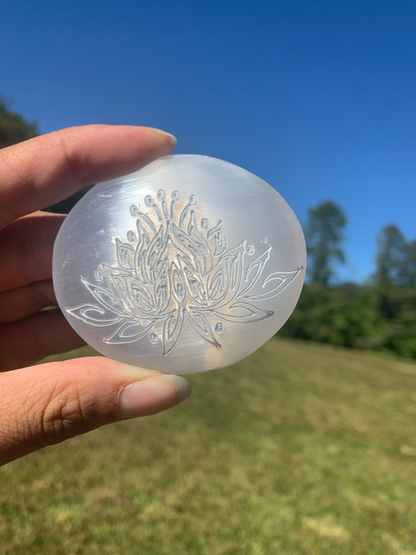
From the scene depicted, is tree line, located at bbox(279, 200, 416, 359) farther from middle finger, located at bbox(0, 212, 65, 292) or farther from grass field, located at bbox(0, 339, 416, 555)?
middle finger, located at bbox(0, 212, 65, 292)

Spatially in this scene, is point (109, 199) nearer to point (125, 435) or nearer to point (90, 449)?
point (90, 449)

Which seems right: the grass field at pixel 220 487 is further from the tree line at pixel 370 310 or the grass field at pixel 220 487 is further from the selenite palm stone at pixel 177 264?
the tree line at pixel 370 310

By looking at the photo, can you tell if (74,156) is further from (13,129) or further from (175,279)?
(13,129)

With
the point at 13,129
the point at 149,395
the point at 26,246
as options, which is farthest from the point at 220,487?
the point at 13,129

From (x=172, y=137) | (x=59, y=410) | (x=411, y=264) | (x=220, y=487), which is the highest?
(x=411, y=264)

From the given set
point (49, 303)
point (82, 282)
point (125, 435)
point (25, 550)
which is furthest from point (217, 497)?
point (82, 282)

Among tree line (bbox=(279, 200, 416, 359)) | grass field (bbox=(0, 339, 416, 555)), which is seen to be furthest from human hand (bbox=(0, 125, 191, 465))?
tree line (bbox=(279, 200, 416, 359))
